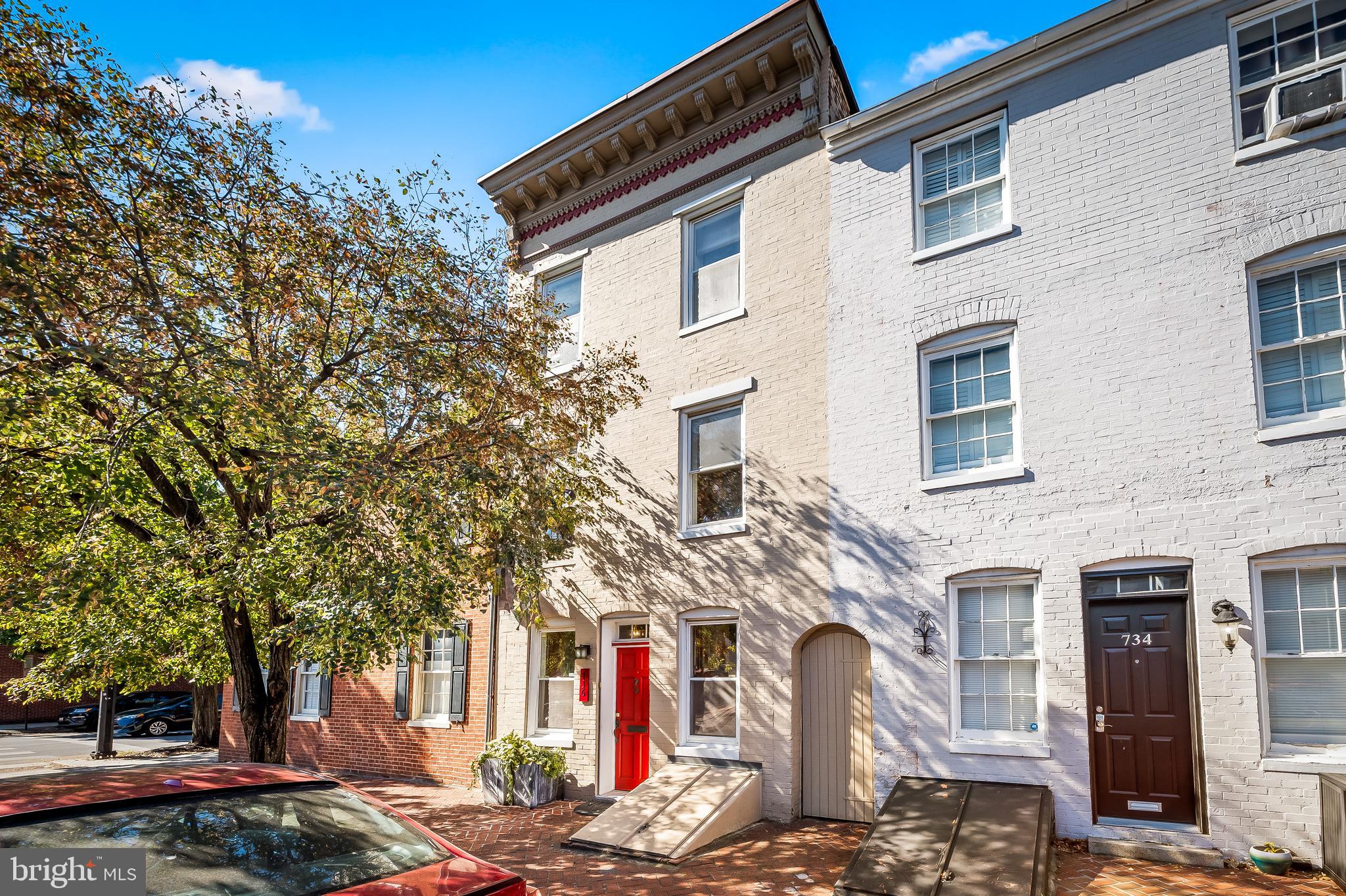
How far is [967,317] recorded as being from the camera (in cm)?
1005

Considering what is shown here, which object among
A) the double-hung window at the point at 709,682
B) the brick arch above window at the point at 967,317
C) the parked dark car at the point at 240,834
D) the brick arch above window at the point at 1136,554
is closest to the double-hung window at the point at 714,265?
the brick arch above window at the point at 967,317

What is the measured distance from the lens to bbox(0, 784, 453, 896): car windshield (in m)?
3.25

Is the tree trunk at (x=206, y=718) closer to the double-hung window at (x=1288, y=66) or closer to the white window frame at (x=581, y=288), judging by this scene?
the white window frame at (x=581, y=288)

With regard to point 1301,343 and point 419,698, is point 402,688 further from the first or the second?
point 1301,343

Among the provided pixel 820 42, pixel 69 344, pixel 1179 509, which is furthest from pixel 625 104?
pixel 1179 509

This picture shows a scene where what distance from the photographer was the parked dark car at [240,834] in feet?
10.7

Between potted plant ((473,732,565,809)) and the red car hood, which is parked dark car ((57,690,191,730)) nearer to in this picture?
potted plant ((473,732,565,809))

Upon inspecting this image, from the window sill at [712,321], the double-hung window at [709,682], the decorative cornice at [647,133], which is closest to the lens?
the double-hung window at [709,682]

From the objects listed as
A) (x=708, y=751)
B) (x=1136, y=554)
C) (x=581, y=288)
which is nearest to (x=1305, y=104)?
(x=1136, y=554)

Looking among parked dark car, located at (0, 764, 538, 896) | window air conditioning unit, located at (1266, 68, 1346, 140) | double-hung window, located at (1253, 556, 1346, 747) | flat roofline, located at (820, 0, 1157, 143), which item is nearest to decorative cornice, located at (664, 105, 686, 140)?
flat roofline, located at (820, 0, 1157, 143)

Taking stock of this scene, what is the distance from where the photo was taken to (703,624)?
38.9 ft

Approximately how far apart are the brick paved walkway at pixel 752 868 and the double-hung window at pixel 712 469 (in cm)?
396

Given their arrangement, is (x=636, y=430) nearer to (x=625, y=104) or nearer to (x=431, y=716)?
(x=625, y=104)

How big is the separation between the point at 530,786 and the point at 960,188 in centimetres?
979
